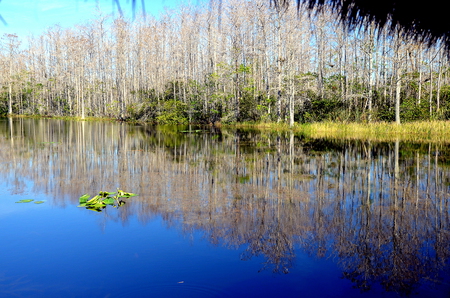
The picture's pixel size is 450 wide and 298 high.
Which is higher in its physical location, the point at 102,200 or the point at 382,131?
the point at 382,131

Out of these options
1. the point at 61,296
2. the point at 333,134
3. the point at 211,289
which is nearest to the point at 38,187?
the point at 61,296

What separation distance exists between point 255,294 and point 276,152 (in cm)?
959

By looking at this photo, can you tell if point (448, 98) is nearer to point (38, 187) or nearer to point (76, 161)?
point (76, 161)

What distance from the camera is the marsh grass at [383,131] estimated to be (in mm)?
18312

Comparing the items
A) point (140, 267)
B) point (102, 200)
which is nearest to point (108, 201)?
point (102, 200)

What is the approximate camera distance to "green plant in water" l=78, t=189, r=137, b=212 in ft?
19.2

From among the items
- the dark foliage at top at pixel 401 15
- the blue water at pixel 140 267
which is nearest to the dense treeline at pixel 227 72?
the dark foliage at top at pixel 401 15

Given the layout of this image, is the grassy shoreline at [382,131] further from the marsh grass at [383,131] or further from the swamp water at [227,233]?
the swamp water at [227,233]

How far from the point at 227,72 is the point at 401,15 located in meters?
28.7

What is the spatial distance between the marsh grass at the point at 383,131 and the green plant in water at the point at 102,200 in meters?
14.9

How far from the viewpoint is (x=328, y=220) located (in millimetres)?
5145

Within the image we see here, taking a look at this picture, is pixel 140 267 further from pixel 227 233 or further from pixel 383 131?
pixel 383 131

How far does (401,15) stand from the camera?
249 centimetres

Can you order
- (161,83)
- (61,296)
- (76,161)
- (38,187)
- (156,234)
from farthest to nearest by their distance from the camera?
(161,83) → (76,161) → (38,187) → (156,234) → (61,296)
